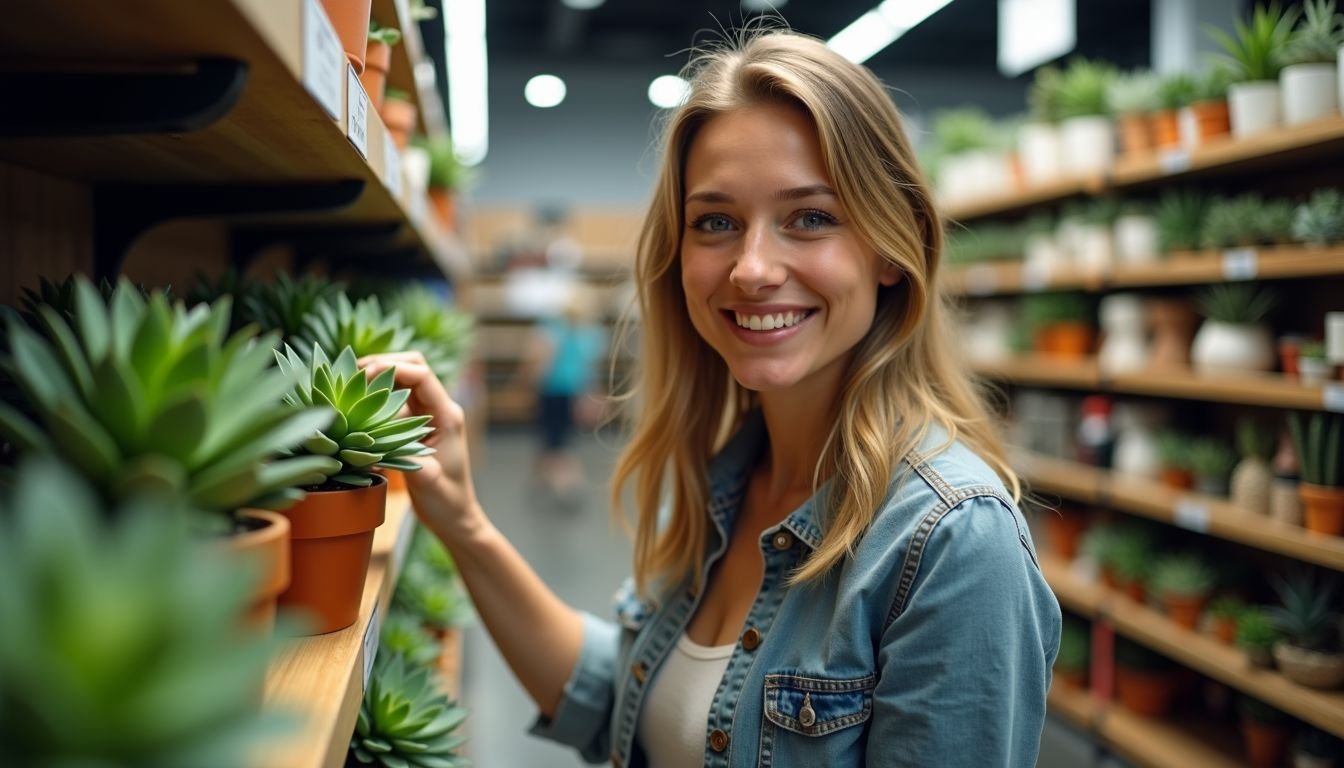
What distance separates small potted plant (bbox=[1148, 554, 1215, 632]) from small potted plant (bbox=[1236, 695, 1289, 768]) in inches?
12.5

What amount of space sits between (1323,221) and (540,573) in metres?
4.14

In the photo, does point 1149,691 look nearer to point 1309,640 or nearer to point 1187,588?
point 1187,588

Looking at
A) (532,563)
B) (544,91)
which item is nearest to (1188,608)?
(532,563)

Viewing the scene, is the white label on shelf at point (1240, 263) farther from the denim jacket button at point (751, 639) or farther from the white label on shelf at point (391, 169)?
the white label on shelf at point (391, 169)

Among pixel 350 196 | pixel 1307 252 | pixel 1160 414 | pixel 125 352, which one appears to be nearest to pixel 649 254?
pixel 350 196

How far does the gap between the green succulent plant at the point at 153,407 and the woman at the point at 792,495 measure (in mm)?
525

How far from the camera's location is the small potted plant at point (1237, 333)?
3039 mm

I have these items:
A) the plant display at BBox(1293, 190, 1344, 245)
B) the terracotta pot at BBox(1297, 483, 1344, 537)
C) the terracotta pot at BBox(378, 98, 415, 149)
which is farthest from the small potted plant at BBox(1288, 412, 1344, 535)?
the terracotta pot at BBox(378, 98, 415, 149)

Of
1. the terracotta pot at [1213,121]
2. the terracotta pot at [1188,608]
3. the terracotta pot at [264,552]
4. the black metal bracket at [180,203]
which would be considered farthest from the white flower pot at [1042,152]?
the terracotta pot at [264,552]

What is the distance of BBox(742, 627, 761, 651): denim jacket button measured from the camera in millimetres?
1312

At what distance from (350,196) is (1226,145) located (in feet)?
8.79

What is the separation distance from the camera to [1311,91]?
2.61 metres

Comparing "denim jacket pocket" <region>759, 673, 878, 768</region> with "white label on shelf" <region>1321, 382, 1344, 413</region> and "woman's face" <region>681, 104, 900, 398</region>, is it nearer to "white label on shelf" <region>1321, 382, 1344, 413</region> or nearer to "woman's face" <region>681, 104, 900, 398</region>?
"woman's face" <region>681, 104, 900, 398</region>

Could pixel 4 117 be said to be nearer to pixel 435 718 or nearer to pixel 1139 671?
pixel 435 718
